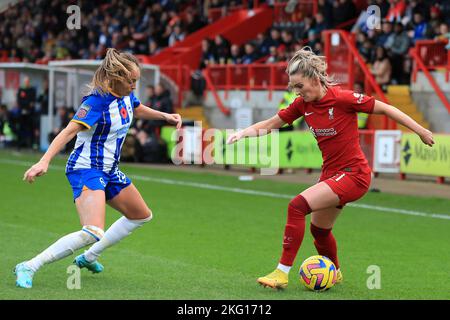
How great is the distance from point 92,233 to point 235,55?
21.4 m

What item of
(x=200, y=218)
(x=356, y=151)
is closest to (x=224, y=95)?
(x=200, y=218)

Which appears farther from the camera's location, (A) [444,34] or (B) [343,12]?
(B) [343,12]

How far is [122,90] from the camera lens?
8.03m

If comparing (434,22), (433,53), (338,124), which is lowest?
(338,124)

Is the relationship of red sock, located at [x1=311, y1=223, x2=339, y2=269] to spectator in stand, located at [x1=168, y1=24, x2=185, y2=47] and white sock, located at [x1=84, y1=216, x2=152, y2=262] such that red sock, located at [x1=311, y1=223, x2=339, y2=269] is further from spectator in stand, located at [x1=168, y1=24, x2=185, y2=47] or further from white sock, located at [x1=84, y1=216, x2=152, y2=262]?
spectator in stand, located at [x1=168, y1=24, x2=185, y2=47]

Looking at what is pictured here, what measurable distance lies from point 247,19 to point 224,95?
5593mm

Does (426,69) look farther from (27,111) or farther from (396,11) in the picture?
(27,111)

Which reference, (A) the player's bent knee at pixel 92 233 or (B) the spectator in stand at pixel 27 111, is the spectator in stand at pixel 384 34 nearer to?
(B) the spectator in stand at pixel 27 111

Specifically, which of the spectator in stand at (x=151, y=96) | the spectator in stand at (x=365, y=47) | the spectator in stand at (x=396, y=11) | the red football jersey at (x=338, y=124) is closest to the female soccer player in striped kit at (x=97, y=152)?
the red football jersey at (x=338, y=124)

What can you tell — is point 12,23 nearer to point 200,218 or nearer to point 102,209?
point 200,218

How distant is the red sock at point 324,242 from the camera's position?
27.7ft

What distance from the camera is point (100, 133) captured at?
8.02m

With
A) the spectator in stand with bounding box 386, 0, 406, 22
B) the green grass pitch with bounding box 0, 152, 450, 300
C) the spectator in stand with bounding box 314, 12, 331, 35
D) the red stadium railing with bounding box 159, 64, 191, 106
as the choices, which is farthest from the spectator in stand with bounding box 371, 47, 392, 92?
the red stadium railing with bounding box 159, 64, 191, 106

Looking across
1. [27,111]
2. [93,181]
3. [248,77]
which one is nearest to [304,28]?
[248,77]
